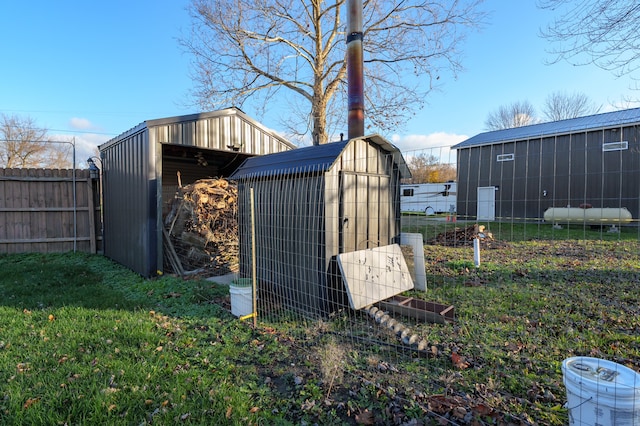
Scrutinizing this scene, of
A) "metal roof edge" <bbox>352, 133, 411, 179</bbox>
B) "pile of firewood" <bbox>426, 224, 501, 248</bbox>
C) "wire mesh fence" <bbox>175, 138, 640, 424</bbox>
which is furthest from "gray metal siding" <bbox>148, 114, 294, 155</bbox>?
"pile of firewood" <bbox>426, 224, 501, 248</bbox>

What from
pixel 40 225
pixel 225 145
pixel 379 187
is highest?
pixel 225 145

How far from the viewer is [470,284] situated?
5801 mm

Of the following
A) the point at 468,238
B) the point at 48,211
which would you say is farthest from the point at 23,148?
the point at 468,238

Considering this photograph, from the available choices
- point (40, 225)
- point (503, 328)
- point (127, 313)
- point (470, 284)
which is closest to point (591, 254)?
point (470, 284)

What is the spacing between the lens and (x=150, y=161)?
266 inches

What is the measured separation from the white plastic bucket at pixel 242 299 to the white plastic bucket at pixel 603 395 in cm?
337

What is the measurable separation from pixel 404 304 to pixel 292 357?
1894 mm

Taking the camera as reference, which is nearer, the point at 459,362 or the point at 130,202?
the point at 459,362

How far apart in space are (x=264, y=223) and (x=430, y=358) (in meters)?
3.15

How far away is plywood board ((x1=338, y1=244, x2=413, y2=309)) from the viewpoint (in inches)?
170

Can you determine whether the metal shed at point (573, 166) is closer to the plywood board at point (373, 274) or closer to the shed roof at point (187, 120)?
the shed roof at point (187, 120)

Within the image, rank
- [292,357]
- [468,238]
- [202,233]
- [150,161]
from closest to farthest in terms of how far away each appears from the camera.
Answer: [292,357], [150,161], [202,233], [468,238]

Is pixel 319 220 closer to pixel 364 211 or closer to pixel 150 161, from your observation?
pixel 364 211

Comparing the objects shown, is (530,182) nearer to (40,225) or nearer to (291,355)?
(291,355)
